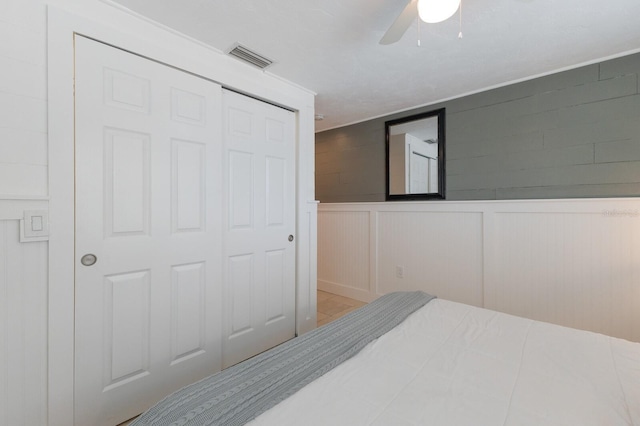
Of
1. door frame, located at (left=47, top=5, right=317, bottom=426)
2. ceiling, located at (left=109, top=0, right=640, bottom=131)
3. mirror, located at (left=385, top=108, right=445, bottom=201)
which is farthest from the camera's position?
mirror, located at (left=385, top=108, right=445, bottom=201)

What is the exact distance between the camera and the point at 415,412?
0.81 m

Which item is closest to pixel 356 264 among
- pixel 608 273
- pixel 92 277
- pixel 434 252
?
pixel 434 252

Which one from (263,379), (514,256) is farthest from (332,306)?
(263,379)

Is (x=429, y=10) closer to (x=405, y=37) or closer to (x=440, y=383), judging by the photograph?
(x=405, y=37)

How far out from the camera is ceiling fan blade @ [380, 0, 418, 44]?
4.13ft

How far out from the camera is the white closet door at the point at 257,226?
205 centimetres

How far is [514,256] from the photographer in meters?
2.44

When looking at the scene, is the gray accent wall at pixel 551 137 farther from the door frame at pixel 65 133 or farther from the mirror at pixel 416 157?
the door frame at pixel 65 133

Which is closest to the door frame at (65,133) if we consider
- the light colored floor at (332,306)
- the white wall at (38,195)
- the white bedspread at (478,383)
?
the white wall at (38,195)

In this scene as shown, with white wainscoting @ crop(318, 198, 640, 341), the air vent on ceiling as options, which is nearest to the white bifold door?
the air vent on ceiling

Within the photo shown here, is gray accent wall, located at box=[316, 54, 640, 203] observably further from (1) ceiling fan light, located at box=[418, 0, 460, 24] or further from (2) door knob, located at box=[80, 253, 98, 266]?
(2) door knob, located at box=[80, 253, 98, 266]

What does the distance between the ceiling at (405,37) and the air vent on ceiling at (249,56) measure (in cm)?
5

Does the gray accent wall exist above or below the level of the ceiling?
below

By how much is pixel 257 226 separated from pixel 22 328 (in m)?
1.36
